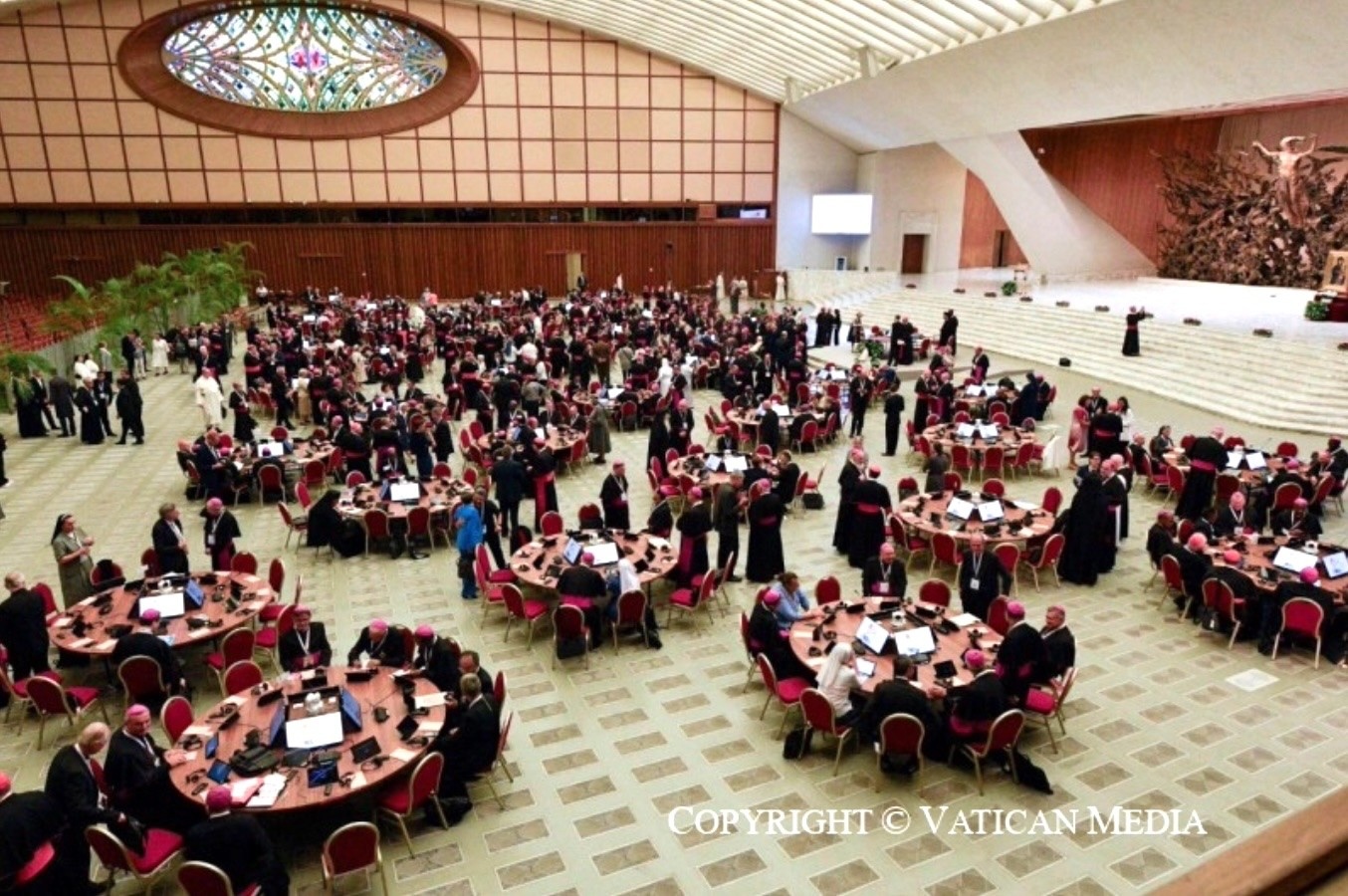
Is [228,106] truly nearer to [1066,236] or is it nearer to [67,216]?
[67,216]

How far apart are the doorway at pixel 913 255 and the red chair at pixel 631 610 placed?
3292cm

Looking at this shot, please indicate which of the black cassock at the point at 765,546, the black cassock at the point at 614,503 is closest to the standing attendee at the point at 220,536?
the black cassock at the point at 614,503

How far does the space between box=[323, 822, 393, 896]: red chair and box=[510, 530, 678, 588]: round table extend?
381 cm

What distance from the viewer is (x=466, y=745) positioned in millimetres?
6492

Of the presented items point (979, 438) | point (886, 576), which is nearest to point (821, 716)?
point (886, 576)

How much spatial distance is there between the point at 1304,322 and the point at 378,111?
1298 inches

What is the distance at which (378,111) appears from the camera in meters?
35.1

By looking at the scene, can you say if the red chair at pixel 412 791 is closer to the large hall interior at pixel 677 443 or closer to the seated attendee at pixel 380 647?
the large hall interior at pixel 677 443

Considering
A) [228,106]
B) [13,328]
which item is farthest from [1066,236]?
[13,328]

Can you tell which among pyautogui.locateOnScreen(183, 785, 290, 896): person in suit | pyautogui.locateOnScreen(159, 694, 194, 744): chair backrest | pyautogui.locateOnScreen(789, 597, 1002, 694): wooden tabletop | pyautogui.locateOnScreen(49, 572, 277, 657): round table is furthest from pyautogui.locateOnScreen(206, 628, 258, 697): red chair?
pyautogui.locateOnScreen(789, 597, 1002, 694): wooden tabletop

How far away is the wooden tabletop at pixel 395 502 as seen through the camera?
38.5 ft

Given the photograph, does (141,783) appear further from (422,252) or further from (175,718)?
(422,252)

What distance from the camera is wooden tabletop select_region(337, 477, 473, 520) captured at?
11742 millimetres

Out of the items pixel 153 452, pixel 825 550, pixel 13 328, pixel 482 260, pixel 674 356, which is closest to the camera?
pixel 825 550
